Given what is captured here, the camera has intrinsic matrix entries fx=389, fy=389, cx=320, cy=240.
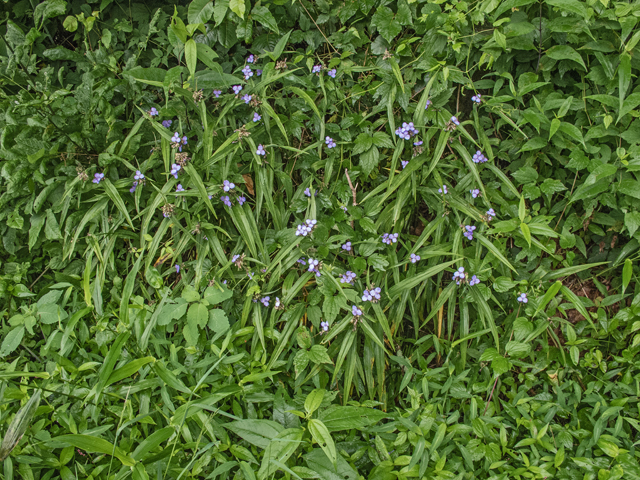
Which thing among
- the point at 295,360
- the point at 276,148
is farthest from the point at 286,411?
the point at 276,148

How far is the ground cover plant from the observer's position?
71.2 inches

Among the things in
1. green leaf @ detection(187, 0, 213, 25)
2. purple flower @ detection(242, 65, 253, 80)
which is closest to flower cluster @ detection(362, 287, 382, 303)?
purple flower @ detection(242, 65, 253, 80)

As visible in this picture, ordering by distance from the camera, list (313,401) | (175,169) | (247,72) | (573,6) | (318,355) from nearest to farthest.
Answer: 1. (313,401)
2. (573,6)
3. (318,355)
4. (175,169)
5. (247,72)

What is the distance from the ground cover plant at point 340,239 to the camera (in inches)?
71.2

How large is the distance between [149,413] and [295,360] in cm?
72

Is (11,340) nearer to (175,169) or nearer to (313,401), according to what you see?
(175,169)

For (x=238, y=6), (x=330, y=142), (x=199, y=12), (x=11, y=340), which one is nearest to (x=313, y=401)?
(x=330, y=142)

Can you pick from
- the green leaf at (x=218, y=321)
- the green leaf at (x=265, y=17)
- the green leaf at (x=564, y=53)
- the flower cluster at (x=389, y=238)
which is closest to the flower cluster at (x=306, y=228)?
the flower cluster at (x=389, y=238)

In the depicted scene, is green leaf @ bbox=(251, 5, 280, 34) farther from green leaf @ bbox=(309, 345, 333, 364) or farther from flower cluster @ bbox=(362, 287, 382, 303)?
green leaf @ bbox=(309, 345, 333, 364)

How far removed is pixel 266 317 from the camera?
2.14m

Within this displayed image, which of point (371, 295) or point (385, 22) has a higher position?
point (385, 22)

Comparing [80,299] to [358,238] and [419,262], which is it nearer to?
[358,238]

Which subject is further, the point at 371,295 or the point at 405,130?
the point at 405,130

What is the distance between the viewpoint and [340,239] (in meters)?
1.96
